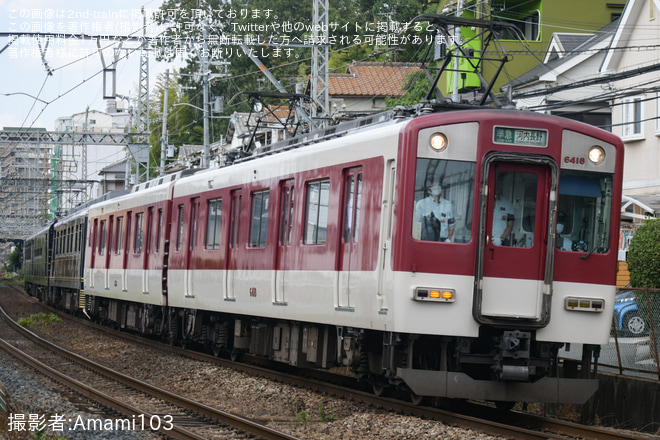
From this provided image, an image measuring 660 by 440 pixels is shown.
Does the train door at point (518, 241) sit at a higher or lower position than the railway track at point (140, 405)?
higher

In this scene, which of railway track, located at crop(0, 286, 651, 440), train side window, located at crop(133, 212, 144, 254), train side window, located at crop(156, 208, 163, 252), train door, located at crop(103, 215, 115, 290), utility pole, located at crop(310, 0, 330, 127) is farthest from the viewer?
train door, located at crop(103, 215, 115, 290)

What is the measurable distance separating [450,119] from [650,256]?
19.8 feet

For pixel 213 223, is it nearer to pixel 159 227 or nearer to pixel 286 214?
A: pixel 286 214

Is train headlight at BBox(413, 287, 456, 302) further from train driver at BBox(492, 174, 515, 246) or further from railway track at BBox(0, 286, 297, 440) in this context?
railway track at BBox(0, 286, 297, 440)

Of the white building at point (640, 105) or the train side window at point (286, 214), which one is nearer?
the train side window at point (286, 214)

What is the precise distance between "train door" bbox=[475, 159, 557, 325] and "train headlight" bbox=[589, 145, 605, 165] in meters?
0.51

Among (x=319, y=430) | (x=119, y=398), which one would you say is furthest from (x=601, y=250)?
(x=119, y=398)

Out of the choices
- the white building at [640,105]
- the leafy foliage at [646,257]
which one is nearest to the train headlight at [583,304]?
the leafy foliage at [646,257]

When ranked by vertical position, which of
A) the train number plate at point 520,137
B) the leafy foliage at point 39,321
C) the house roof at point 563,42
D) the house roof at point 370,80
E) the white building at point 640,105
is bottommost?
the leafy foliage at point 39,321

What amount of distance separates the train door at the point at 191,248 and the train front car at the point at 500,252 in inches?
285

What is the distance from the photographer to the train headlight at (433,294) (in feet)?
A: 31.4

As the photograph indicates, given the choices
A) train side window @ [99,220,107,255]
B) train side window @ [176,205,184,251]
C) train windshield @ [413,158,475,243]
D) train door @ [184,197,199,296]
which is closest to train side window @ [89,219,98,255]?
train side window @ [99,220,107,255]

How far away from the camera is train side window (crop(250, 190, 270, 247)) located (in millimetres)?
13711

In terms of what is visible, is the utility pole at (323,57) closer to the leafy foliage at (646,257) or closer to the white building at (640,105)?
the white building at (640,105)
